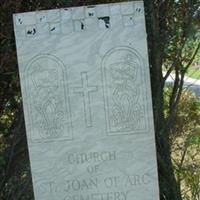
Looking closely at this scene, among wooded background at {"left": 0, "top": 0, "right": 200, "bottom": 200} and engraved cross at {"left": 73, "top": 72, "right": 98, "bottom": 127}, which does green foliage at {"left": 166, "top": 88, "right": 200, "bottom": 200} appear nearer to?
wooded background at {"left": 0, "top": 0, "right": 200, "bottom": 200}

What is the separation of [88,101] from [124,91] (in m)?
0.22

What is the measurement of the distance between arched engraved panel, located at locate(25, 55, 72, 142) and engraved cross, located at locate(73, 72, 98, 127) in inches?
3.8

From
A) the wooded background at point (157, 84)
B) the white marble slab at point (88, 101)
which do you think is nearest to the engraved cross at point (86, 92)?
the white marble slab at point (88, 101)

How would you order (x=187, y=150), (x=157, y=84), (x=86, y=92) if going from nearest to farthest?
1. (x=86, y=92)
2. (x=157, y=84)
3. (x=187, y=150)

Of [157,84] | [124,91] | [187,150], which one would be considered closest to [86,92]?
[124,91]

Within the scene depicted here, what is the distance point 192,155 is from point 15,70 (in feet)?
6.13

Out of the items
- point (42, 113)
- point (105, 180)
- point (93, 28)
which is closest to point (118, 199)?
point (105, 180)

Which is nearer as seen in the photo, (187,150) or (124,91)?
(124,91)

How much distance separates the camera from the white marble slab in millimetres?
3582

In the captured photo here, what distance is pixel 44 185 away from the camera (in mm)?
3727

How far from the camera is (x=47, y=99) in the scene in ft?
12.0

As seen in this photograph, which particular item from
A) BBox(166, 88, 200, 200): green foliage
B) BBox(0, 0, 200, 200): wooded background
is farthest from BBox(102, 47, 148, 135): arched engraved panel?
BBox(166, 88, 200, 200): green foliage

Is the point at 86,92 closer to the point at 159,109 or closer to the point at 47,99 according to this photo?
the point at 47,99

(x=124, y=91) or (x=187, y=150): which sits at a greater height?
(x=124, y=91)
